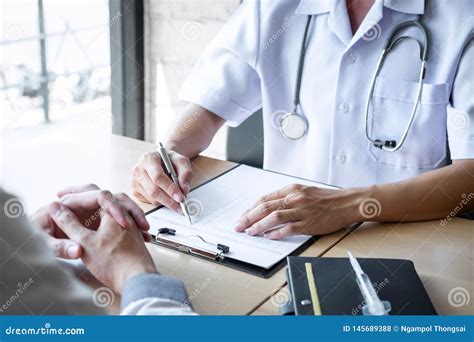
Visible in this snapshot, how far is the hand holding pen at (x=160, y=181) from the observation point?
1081mm

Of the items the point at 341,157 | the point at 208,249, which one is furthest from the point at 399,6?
the point at 208,249

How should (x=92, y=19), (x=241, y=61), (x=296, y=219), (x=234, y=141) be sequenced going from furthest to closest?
1. (x=92, y=19)
2. (x=234, y=141)
3. (x=241, y=61)
4. (x=296, y=219)

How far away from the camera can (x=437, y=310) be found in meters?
0.84

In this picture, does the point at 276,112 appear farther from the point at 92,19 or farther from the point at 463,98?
the point at 92,19

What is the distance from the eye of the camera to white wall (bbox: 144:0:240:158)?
2049mm

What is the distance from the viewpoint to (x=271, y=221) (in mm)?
996

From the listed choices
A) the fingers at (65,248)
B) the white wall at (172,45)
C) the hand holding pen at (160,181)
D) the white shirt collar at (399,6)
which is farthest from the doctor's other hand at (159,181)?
the white wall at (172,45)

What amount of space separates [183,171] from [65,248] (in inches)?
12.3

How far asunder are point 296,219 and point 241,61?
1.77 feet

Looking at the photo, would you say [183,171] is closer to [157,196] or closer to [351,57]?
[157,196]

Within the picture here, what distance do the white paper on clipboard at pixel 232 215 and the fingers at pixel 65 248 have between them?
0.49 ft

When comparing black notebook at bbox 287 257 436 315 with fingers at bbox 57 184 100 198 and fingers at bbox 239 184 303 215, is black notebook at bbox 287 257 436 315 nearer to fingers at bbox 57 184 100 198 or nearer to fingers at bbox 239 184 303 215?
fingers at bbox 239 184 303 215

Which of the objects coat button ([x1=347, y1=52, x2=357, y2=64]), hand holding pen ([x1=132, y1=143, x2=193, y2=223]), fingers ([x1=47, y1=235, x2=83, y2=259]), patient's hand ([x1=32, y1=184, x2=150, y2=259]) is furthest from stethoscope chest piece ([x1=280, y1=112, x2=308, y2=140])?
fingers ([x1=47, y1=235, x2=83, y2=259])

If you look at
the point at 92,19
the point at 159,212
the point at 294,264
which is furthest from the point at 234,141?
the point at 294,264
